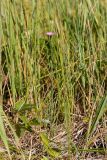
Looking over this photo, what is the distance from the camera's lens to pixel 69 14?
6.62ft

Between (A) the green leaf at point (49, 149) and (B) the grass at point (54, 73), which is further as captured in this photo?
(B) the grass at point (54, 73)

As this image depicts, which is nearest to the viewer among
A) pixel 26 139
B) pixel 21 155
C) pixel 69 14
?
pixel 21 155

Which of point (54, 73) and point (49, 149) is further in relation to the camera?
point (54, 73)

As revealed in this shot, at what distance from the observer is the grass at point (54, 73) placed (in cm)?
156

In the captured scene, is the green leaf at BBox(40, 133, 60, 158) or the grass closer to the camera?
the green leaf at BBox(40, 133, 60, 158)

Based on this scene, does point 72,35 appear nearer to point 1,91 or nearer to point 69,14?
point 69,14

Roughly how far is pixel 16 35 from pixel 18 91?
0.72 ft

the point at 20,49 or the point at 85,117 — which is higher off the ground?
the point at 20,49

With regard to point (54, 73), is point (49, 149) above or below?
below

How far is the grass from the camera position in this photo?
156cm

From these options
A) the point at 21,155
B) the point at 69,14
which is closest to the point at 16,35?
the point at 69,14

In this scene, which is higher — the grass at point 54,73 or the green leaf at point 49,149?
the grass at point 54,73

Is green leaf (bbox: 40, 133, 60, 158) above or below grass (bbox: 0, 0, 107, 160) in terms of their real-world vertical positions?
below

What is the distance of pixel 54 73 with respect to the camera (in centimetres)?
176
